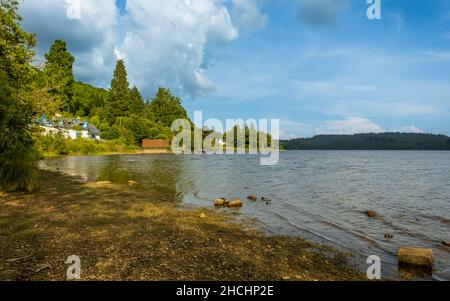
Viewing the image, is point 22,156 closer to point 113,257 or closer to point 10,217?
point 10,217

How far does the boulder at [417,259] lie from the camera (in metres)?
10.3

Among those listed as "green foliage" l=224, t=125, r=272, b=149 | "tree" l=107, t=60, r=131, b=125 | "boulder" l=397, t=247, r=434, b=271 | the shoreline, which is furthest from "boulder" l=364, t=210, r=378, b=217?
"green foliage" l=224, t=125, r=272, b=149

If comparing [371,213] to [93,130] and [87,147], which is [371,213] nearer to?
[87,147]

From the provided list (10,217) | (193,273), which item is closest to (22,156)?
(10,217)

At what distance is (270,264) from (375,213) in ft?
42.1

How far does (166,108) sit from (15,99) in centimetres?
13783

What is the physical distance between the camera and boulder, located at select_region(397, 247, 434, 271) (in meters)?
10.3

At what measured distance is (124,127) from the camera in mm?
117000

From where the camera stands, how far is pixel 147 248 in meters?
10.3

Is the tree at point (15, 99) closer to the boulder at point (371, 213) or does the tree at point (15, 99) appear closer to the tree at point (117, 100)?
the boulder at point (371, 213)

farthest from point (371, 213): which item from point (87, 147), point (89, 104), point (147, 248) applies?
point (89, 104)

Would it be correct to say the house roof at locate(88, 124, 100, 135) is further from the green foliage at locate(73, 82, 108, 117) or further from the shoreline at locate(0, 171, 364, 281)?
the shoreline at locate(0, 171, 364, 281)

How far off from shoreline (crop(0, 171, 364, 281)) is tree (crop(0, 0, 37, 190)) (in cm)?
412

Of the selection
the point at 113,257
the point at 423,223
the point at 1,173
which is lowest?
the point at 423,223
